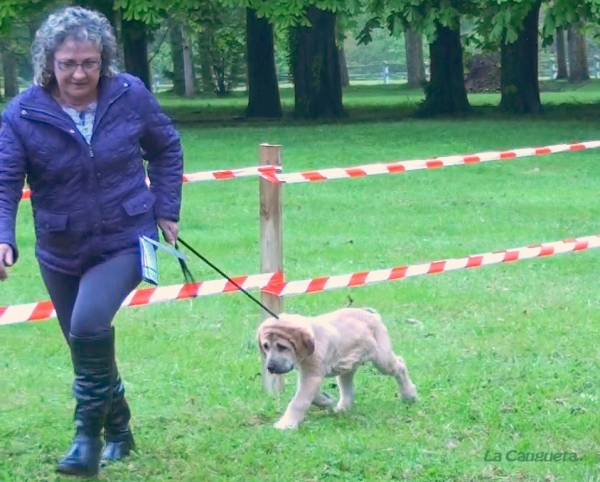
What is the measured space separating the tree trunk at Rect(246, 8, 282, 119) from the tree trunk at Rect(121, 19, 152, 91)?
8.39 feet

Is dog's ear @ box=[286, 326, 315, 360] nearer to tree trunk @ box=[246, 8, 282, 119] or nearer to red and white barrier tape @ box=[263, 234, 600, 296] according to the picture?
red and white barrier tape @ box=[263, 234, 600, 296]

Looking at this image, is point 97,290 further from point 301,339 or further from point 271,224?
point 271,224

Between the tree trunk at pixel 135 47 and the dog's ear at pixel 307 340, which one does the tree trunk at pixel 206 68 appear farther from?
the dog's ear at pixel 307 340

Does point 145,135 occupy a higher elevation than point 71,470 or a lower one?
higher

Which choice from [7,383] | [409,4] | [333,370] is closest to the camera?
[333,370]

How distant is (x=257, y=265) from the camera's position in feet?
34.0

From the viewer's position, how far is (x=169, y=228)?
503 centimetres

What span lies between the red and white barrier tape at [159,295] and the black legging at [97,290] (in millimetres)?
501

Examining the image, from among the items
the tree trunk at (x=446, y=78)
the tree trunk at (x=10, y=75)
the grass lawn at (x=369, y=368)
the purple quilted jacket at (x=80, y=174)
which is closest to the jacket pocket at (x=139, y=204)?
the purple quilted jacket at (x=80, y=174)

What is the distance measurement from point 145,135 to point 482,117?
22574 mm

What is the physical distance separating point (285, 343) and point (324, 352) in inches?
8.9

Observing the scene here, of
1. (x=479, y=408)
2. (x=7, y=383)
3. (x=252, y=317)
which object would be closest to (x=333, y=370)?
(x=479, y=408)

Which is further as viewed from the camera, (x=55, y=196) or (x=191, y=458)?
(x=191, y=458)

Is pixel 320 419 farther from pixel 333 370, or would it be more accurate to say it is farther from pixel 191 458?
pixel 191 458
